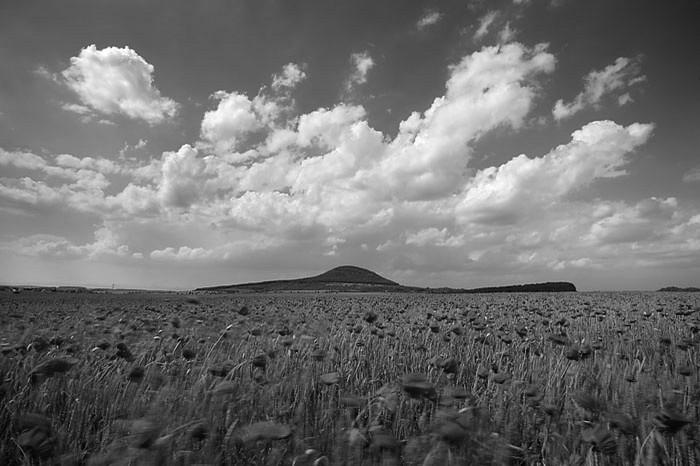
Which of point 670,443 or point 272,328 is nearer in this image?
point 670,443

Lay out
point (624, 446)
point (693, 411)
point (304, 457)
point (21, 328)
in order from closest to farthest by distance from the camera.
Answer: point (304, 457)
point (624, 446)
point (693, 411)
point (21, 328)

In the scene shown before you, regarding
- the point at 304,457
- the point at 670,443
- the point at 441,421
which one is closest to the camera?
the point at 441,421

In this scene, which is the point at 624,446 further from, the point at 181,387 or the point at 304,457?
the point at 181,387

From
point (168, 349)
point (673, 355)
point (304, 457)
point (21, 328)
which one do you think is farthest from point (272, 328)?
point (673, 355)

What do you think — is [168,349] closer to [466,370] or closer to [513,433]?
[466,370]

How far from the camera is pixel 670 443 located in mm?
2443

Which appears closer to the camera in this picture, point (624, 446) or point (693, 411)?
point (624, 446)

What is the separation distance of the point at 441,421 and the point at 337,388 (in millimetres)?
2343

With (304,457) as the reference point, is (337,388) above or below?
below

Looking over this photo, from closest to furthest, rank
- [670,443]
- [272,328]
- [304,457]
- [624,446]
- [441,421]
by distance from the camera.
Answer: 1. [441,421]
2. [304,457]
3. [624,446]
4. [670,443]
5. [272,328]

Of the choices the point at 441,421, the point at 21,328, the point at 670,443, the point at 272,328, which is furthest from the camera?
the point at 272,328

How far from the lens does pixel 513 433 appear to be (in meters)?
2.55

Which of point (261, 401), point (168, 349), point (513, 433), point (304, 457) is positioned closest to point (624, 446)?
point (513, 433)

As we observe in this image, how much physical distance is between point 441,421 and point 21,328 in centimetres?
571
